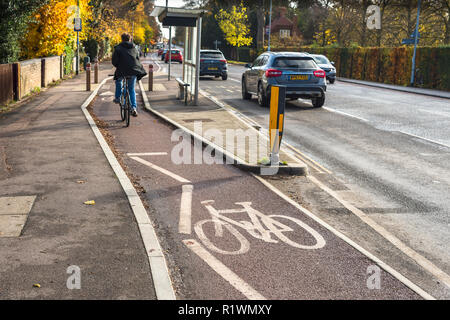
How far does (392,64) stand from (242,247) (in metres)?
31.5

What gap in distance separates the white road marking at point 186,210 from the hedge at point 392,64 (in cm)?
2460

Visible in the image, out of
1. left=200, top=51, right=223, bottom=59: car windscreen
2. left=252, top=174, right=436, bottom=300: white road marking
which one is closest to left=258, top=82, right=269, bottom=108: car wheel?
left=252, top=174, right=436, bottom=300: white road marking

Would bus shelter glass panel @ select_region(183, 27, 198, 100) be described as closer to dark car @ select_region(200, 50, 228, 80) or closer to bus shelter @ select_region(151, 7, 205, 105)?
bus shelter @ select_region(151, 7, 205, 105)

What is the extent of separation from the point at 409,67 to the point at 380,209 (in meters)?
27.8

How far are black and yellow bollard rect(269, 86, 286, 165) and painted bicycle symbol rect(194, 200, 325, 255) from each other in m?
2.08

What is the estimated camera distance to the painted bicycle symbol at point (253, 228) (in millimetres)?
5145

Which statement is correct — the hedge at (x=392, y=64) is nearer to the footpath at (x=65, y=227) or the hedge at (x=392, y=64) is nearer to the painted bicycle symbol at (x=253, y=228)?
the footpath at (x=65, y=227)

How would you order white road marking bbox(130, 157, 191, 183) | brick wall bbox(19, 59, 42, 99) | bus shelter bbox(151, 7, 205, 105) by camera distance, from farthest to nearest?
brick wall bbox(19, 59, 42, 99)
bus shelter bbox(151, 7, 205, 105)
white road marking bbox(130, 157, 191, 183)

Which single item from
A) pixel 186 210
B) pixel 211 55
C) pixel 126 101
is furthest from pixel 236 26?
pixel 186 210

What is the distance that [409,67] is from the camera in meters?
32.1

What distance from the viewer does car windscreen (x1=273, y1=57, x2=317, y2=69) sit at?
54.8ft

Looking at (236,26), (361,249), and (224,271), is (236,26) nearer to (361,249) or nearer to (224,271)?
(361,249)

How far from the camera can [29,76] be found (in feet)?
61.7

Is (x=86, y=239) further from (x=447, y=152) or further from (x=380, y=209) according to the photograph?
(x=447, y=152)
